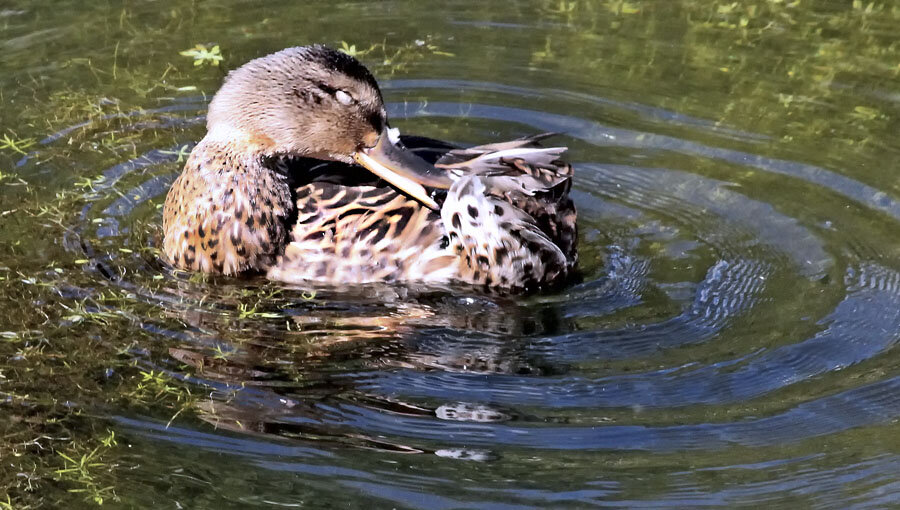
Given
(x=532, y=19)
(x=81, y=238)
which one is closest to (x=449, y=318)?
(x=81, y=238)

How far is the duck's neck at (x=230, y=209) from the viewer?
19.2 feet

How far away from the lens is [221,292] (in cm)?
585

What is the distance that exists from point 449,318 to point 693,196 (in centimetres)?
182

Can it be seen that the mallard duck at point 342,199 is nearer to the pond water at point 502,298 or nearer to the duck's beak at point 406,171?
the duck's beak at point 406,171

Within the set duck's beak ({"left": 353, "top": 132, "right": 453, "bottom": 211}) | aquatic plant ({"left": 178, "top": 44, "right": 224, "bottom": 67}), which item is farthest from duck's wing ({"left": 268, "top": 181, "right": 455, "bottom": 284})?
aquatic plant ({"left": 178, "top": 44, "right": 224, "bottom": 67})

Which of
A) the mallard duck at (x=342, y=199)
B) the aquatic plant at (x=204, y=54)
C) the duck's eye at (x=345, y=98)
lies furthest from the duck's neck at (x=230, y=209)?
the aquatic plant at (x=204, y=54)

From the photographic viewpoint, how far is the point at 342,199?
19.4 feet

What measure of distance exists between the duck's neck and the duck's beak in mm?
469

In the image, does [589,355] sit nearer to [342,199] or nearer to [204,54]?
[342,199]

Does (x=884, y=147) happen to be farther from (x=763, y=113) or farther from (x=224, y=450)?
(x=224, y=450)

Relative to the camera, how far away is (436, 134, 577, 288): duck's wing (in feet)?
Answer: 18.9

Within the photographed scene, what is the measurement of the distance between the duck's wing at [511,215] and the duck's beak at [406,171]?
9 cm

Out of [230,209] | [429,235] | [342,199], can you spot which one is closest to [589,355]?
[429,235]

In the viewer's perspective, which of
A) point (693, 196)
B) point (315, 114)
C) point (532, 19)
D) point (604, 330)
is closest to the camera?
point (604, 330)
